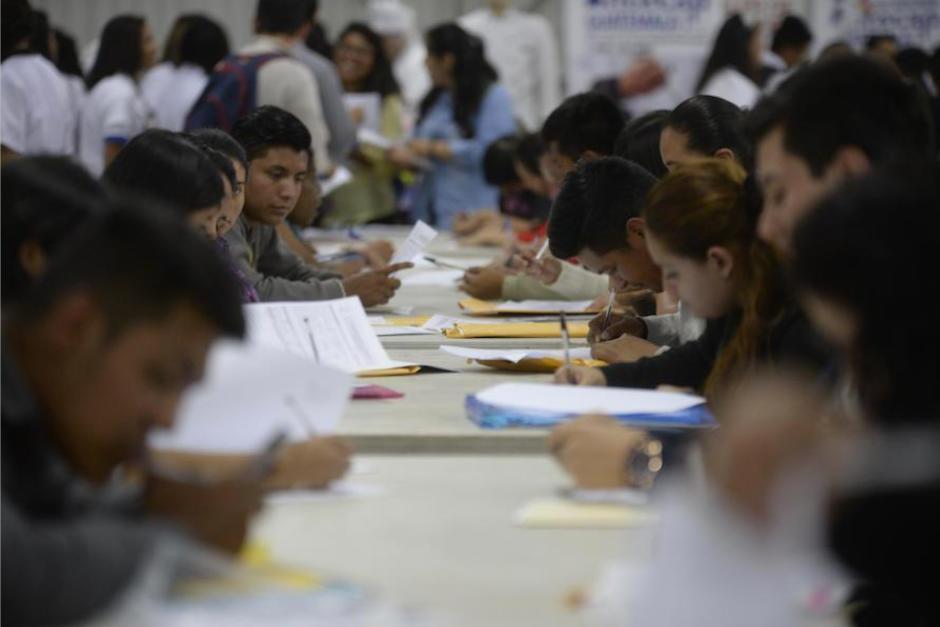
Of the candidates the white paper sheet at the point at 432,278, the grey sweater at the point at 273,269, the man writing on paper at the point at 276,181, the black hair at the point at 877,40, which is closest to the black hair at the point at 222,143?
the grey sweater at the point at 273,269

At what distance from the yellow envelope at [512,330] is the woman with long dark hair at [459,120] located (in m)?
2.98

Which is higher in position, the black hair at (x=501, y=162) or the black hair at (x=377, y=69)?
the black hair at (x=377, y=69)

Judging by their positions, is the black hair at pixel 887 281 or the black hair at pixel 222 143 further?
the black hair at pixel 222 143

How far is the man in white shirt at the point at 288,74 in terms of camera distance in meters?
4.62

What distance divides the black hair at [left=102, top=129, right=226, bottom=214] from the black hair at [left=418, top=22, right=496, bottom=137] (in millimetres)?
3769

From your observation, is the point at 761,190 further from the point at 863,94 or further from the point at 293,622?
the point at 293,622

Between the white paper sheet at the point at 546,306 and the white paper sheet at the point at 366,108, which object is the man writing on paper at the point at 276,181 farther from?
the white paper sheet at the point at 366,108

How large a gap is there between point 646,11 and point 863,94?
6631 millimetres

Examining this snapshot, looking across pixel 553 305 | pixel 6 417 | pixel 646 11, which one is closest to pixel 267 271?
pixel 553 305

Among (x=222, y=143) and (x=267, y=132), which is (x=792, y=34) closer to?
(x=267, y=132)

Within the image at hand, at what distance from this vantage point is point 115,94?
5691 mm

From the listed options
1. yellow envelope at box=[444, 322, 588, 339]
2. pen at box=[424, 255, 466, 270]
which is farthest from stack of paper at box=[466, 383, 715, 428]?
pen at box=[424, 255, 466, 270]

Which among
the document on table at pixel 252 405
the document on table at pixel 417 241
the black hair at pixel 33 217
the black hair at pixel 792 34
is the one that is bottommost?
the black hair at pixel 792 34

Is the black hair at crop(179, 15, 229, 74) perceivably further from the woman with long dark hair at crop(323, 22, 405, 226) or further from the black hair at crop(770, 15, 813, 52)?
the black hair at crop(770, 15, 813, 52)
